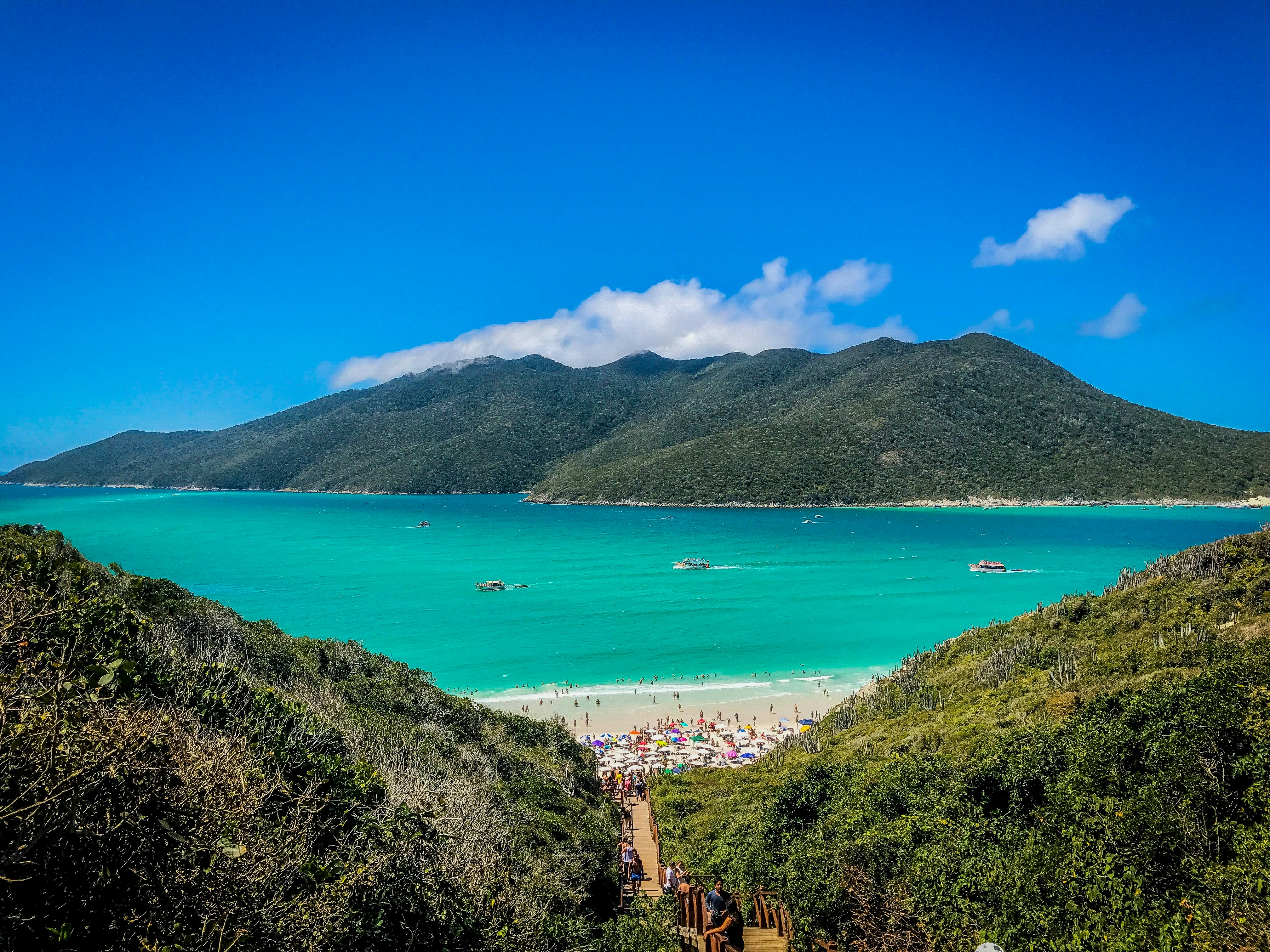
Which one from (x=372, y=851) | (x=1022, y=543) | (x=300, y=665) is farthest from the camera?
(x=1022, y=543)

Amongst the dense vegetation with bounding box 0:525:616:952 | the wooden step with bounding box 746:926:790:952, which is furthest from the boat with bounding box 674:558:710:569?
the wooden step with bounding box 746:926:790:952

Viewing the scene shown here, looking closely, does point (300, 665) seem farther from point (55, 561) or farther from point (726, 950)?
point (726, 950)

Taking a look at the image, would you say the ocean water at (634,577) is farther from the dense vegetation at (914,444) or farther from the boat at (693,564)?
the dense vegetation at (914,444)

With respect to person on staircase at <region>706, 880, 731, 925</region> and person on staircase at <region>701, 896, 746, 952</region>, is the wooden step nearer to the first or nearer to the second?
person on staircase at <region>701, 896, 746, 952</region>

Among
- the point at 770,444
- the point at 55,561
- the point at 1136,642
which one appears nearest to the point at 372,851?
the point at 55,561

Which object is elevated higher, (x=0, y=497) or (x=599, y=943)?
Result: (x=0, y=497)

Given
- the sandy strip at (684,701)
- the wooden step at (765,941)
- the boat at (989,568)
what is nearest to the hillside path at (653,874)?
the wooden step at (765,941)
